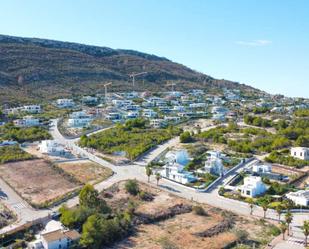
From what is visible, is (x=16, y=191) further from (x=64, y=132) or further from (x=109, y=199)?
(x=64, y=132)

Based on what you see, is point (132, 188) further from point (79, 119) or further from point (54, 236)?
point (79, 119)

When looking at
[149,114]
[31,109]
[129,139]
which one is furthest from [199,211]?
[31,109]

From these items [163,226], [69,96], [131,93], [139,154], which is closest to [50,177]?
[139,154]

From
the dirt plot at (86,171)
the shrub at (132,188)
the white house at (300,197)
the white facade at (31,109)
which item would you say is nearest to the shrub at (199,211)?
the shrub at (132,188)

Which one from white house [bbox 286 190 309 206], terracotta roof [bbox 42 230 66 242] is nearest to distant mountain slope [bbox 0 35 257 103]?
terracotta roof [bbox 42 230 66 242]

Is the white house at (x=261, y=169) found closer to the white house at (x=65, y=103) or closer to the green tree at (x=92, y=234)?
the green tree at (x=92, y=234)

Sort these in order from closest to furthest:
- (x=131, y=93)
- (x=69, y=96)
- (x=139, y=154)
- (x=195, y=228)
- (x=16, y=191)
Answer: (x=195, y=228)
(x=16, y=191)
(x=139, y=154)
(x=69, y=96)
(x=131, y=93)

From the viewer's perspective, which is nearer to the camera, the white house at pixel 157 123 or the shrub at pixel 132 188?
the shrub at pixel 132 188

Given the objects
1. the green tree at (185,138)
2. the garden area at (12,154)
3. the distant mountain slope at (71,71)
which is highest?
the distant mountain slope at (71,71)
